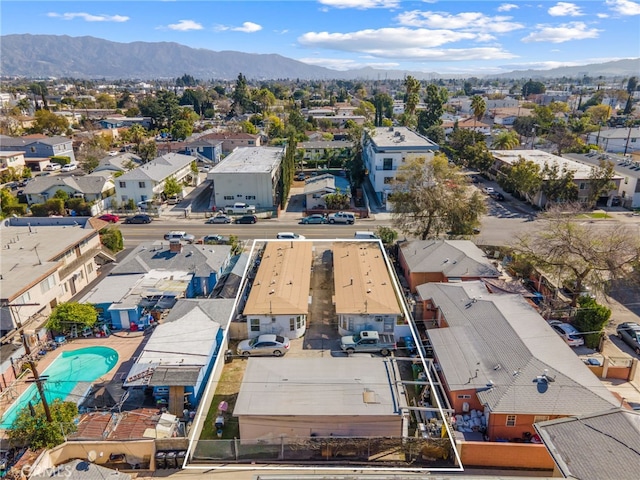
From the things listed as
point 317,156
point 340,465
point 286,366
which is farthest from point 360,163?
point 340,465

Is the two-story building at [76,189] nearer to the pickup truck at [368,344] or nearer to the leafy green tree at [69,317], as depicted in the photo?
the leafy green tree at [69,317]

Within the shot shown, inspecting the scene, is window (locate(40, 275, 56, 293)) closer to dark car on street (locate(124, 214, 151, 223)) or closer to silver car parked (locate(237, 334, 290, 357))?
silver car parked (locate(237, 334, 290, 357))

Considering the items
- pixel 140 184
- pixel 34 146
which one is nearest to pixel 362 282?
pixel 140 184

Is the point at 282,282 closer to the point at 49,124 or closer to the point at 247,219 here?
the point at 247,219

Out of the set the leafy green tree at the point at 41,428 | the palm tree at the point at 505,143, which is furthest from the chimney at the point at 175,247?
the palm tree at the point at 505,143

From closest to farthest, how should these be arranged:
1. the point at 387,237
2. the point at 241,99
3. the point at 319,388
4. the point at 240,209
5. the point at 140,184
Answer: the point at 319,388 → the point at 387,237 → the point at 240,209 → the point at 140,184 → the point at 241,99

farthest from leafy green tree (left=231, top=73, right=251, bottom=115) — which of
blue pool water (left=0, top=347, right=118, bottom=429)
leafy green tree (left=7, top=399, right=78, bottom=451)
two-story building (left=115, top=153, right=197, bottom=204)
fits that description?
leafy green tree (left=7, top=399, right=78, bottom=451)
